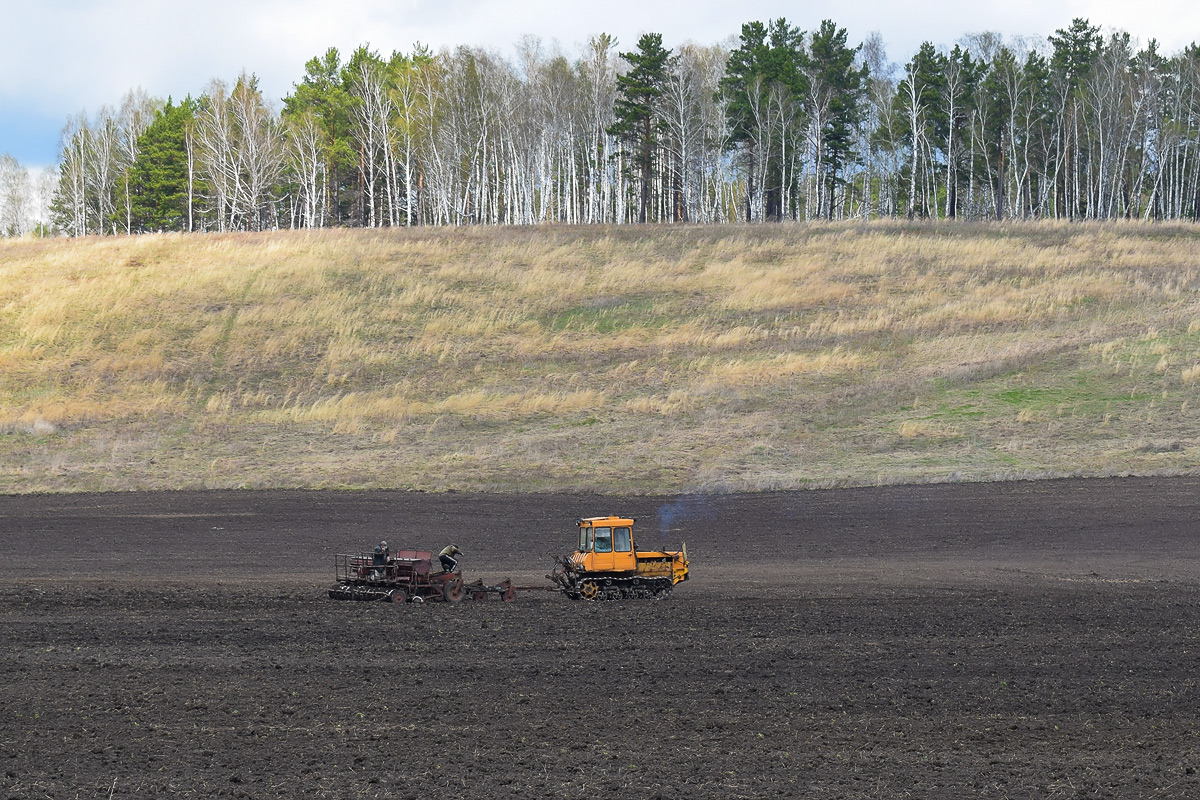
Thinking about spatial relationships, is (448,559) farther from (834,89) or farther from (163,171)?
(163,171)

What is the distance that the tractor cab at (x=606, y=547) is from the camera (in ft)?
47.4

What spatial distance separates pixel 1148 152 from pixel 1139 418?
191ft

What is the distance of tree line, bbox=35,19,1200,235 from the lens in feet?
222

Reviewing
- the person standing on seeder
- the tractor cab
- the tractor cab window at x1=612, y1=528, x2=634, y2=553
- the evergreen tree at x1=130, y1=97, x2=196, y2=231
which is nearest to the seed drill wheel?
the person standing on seeder

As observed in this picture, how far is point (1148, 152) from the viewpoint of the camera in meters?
75.8

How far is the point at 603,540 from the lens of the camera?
14633mm

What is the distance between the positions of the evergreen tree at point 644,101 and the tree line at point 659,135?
0.57 feet

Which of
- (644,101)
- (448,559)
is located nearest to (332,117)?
(644,101)

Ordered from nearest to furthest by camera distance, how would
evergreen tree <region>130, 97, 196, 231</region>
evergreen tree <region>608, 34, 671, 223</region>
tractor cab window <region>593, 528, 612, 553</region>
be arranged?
tractor cab window <region>593, 528, 612, 553</region> < evergreen tree <region>608, 34, 671, 223</region> < evergreen tree <region>130, 97, 196, 231</region>

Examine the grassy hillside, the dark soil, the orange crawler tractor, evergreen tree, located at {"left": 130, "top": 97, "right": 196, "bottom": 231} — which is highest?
evergreen tree, located at {"left": 130, "top": 97, "right": 196, "bottom": 231}

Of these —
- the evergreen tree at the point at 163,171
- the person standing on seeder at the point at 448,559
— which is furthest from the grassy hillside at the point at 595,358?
the evergreen tree at the point at 163,171

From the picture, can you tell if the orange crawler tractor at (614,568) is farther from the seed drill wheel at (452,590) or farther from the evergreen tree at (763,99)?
the evergreen tree at (763,99)

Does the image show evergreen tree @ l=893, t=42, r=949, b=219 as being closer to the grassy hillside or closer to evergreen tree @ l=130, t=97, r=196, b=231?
the grassy hillside

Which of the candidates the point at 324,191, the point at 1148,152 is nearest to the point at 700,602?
the point at 324,191
